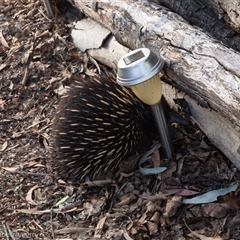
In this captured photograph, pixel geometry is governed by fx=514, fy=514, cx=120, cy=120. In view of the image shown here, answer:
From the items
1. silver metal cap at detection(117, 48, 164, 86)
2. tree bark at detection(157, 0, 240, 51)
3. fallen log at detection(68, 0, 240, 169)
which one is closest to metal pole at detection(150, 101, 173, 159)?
fallen log at detection(68, 0, 240, 169)

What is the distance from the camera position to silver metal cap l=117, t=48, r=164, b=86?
283 centimetres

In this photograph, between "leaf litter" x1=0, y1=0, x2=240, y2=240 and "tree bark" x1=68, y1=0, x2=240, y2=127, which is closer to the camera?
"tree bark" x1=68, y1=0, x2=240, y2=127

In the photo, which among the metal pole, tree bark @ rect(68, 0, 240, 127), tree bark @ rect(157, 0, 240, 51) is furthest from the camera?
tree bark @ rect(157, 0, 240, 51)

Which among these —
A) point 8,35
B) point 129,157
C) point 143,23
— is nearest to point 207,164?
point 129,157

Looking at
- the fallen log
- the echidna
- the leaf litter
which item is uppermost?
the fallen log

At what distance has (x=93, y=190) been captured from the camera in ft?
11.4

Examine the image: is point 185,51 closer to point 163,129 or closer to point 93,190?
point 163,129

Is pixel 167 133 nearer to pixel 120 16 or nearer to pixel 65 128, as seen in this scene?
pixel 65 128

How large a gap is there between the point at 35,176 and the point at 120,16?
1.29m

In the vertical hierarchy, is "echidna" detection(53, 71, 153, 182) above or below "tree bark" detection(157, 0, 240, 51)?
below

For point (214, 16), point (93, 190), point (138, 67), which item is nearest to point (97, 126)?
point (93, 190)

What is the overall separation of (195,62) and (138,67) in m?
0.37

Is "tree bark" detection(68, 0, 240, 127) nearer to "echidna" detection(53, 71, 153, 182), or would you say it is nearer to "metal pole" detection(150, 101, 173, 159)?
"metal pole" detection(150, 101, 173, 159)

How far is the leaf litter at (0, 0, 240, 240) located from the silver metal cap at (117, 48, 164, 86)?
0.71m
